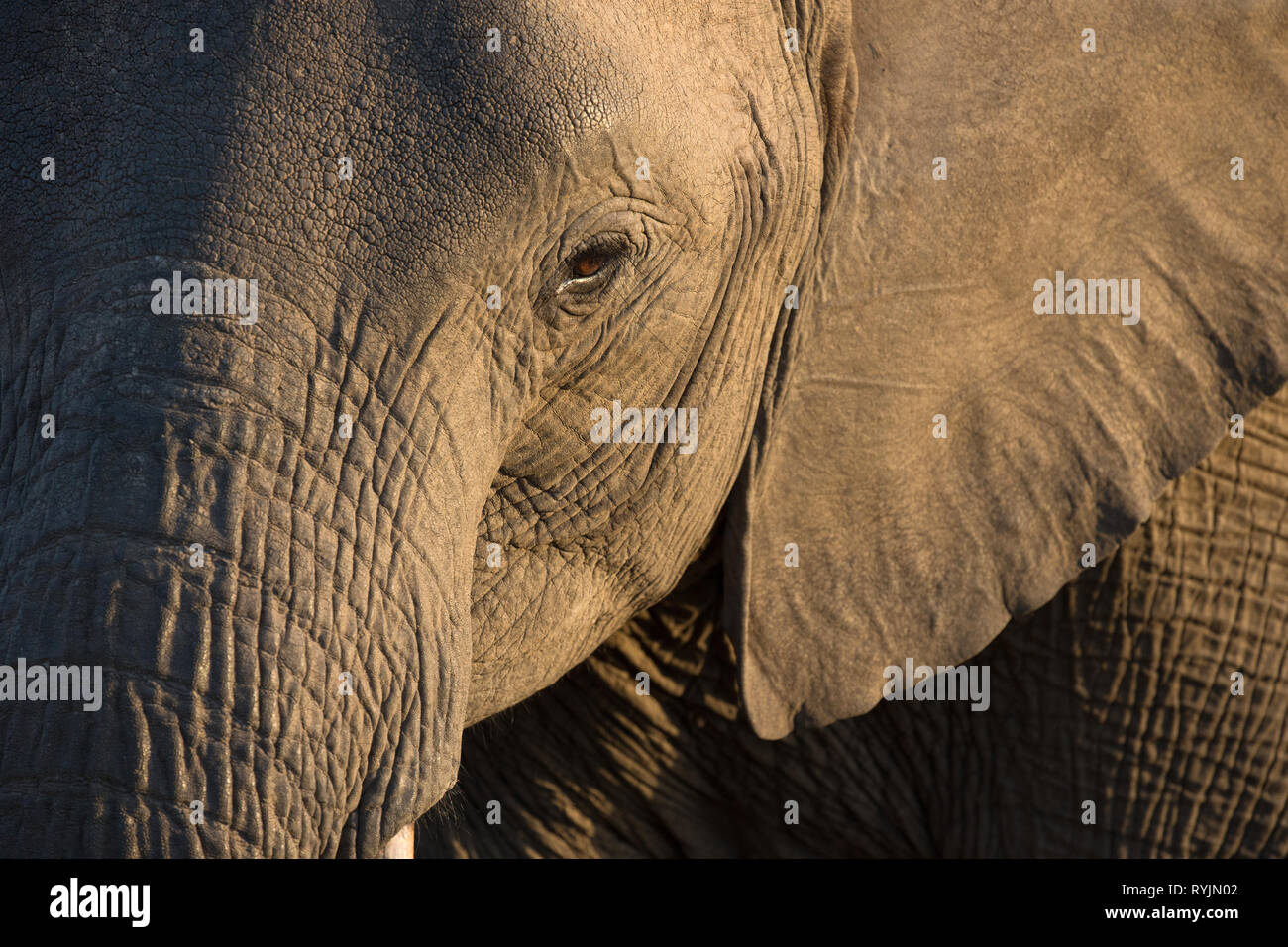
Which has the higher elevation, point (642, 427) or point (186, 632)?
point (642, 427)

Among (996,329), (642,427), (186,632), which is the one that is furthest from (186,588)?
(996,329)

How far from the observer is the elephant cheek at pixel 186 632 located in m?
1.47

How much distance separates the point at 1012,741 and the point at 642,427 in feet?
4.00

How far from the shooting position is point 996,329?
2.37 m

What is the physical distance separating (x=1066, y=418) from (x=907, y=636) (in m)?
0.43

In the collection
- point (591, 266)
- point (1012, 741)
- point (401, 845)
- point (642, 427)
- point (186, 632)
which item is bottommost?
point (401, 845)

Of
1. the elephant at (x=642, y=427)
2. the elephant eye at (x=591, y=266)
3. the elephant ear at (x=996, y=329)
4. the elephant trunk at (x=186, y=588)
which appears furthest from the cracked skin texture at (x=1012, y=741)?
the elephant trunk at (x=186, y=588)

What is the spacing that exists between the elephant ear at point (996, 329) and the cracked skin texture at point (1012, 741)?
11.3 inches

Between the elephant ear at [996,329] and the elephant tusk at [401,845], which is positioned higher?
the elephant ear at [996,329]

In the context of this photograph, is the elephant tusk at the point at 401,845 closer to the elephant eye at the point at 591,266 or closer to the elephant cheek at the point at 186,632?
the elephant cheek at the point at 186,632

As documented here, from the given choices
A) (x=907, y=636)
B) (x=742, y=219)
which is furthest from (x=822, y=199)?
(x=907, y=636)

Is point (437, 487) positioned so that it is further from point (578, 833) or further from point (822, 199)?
point (578, 833)

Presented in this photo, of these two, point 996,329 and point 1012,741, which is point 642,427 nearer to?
point 996,329

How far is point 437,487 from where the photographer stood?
1729 mm
